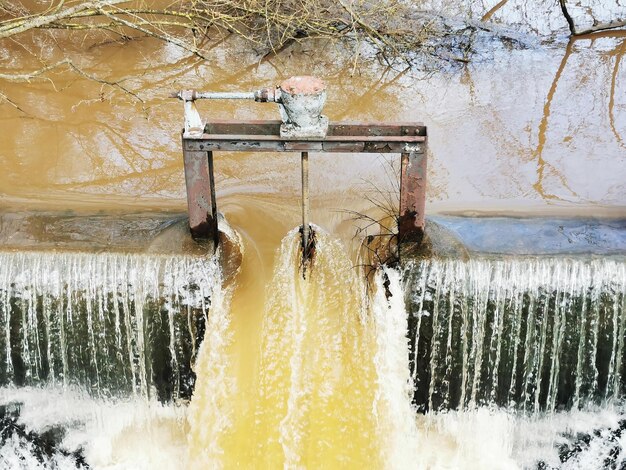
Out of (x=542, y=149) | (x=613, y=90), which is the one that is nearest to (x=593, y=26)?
(x=613, y=90)

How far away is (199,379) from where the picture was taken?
4.88 m

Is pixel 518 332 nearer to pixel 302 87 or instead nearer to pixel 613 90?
pixel 302 87

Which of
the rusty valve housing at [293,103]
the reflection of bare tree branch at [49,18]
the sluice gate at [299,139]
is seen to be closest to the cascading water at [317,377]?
the sluice gate at [299,139]

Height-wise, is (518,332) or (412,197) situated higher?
(412,197)

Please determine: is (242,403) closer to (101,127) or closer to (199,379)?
(199,379)

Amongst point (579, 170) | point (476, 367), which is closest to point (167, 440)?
point (476, 367)

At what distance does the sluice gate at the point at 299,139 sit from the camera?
411 cm

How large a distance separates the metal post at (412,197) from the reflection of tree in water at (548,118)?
1.46 meters

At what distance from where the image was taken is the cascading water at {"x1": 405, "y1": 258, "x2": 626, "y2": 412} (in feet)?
14.9

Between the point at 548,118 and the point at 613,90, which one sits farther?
the point at 613,90

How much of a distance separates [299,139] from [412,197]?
30.3 inches

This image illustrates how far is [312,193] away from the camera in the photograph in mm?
5609

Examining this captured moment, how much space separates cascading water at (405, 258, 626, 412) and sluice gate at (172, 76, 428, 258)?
46 cm

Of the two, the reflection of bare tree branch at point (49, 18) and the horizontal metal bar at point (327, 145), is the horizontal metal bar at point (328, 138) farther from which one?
the reflection of bare tree branch at point (49, 18)
